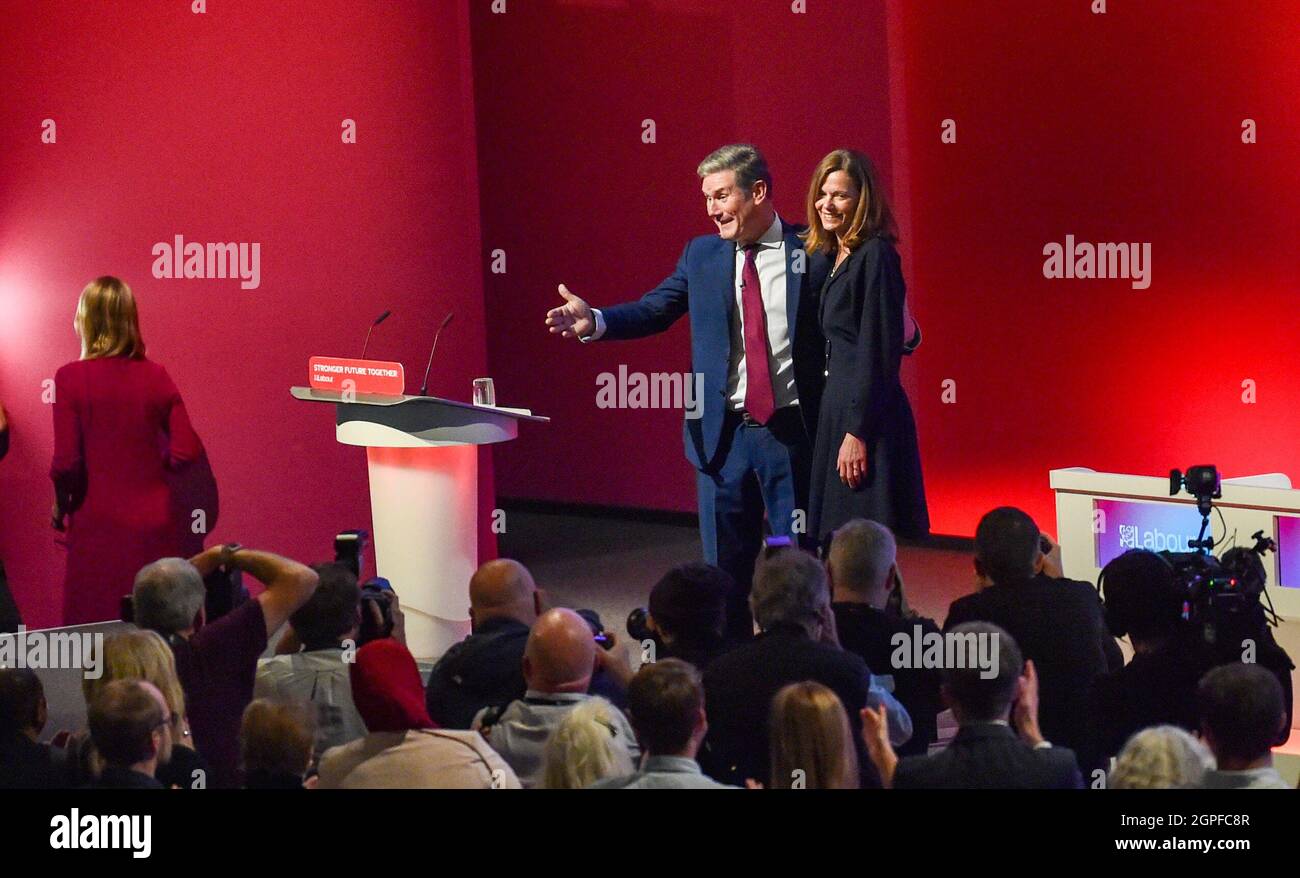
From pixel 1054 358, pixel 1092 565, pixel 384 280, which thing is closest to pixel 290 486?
pixel 384 280

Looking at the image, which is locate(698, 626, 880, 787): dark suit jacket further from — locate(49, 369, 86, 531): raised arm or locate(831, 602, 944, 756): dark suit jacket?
locate(49, 369, 86, 531): raised arm

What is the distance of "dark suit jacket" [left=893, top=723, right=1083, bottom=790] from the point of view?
289 cm

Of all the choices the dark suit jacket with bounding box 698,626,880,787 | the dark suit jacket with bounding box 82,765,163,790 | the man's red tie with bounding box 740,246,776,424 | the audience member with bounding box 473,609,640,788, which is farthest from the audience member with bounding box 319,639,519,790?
the man's red tie with bounding box 740,246,776,424

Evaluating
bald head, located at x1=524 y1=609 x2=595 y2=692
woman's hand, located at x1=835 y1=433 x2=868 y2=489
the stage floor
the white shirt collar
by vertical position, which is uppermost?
the white shirt collar

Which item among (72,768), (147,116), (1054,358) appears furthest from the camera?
(1054,358)

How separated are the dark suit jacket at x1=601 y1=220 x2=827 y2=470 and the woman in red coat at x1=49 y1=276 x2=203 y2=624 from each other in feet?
5.32

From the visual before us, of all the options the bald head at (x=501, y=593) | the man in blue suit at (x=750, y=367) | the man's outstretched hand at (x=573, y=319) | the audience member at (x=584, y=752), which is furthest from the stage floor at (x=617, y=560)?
the audience member at (x=584, y=752)

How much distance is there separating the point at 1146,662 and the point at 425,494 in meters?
2.52

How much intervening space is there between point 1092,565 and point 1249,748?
256 centimetres

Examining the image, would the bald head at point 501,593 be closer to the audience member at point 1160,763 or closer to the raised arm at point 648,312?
the raised arm at point 648,312

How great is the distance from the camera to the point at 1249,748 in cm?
288

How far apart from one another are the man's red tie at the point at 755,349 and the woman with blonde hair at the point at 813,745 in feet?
5.58

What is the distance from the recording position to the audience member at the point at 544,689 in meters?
3.32
